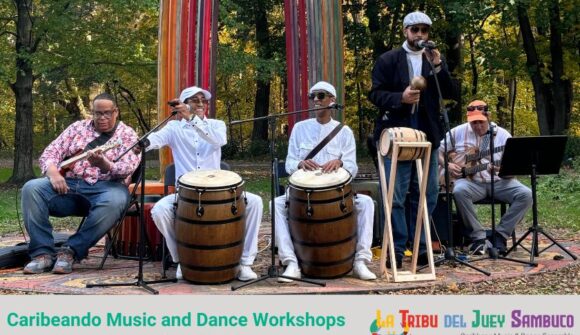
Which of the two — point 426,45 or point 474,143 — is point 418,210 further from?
point 474,143

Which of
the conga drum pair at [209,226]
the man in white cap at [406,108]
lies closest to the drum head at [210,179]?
the conga drum pair at [209,226]

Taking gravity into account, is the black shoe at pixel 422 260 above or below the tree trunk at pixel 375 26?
below

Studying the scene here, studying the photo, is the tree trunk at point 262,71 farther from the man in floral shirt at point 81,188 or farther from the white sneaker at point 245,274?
the white sneaker at point 245,274

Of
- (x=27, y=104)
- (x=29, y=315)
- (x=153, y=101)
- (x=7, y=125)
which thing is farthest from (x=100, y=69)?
(x=7, y=125)

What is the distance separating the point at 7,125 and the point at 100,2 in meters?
20.6

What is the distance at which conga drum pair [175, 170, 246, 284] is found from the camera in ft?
16.0

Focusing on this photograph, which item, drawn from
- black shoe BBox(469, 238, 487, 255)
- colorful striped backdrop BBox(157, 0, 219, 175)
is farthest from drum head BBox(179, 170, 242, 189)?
black shoe BBox(469, 238, 487, 255)

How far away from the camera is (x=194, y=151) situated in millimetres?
5703

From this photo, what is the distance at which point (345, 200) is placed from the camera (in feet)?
16.8

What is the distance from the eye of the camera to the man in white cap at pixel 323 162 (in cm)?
528

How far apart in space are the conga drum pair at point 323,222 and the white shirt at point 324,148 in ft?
1.51

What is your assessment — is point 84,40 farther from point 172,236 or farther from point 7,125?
point 7,125

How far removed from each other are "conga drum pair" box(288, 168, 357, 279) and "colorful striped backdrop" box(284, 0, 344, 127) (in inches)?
94.0

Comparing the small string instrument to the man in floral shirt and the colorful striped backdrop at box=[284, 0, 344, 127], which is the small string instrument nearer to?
the man in floral shirt
